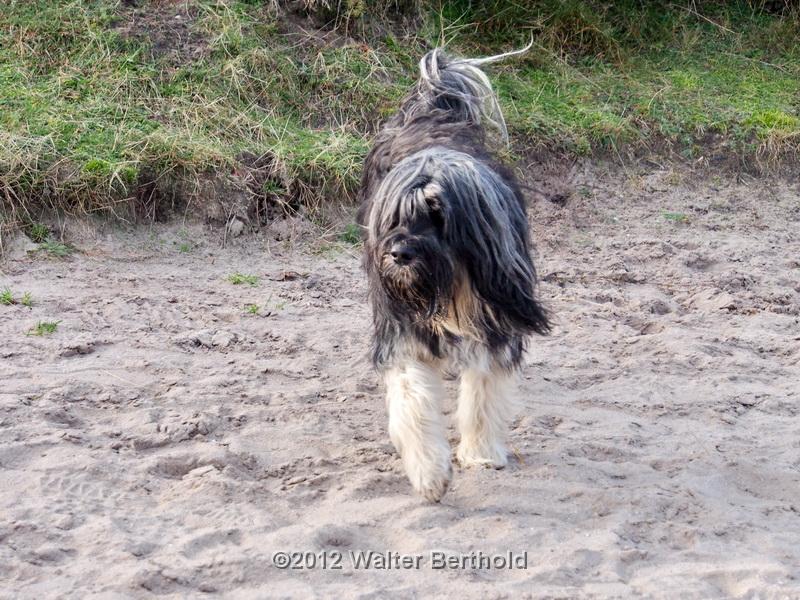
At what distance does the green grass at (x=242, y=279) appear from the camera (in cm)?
659

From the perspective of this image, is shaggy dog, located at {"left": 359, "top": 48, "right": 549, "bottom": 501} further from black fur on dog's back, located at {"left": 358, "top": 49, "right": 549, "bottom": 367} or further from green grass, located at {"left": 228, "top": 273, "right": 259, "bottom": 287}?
green grass, located at {"left": 228, "top": 273, "right": 259, "bottom": 287}

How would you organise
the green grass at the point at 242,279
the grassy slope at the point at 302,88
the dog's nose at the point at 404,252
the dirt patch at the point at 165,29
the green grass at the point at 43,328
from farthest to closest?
1. the dirt patch at the point at 165,29
2. the grassy slope at the point at 302,88
3. the green grass at the point at 242,279
4. the green grass at the point at 43,328
5. the dog's nose at the point at 404,252

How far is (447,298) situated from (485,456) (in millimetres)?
856

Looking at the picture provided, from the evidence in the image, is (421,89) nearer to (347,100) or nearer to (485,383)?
(485,383)

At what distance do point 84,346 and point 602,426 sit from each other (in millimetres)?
2568

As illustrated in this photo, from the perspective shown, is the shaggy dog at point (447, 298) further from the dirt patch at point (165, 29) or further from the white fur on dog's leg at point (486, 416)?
the dirt patch at point (165, 29)

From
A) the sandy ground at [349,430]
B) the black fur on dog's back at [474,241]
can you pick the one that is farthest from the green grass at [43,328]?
the black fur on dog's back at [474,241]

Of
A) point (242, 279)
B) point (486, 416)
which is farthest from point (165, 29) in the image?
point (486, 416)

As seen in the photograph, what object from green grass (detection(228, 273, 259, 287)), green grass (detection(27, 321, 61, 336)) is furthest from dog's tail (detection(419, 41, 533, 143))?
green grass (detection(27, 321, 61, 336))

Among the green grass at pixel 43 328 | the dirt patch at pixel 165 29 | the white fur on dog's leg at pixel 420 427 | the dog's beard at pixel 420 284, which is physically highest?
the dirt patch at pixel 165 29

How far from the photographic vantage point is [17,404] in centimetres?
478

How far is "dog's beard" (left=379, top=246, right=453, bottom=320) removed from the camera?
4078 millimetres

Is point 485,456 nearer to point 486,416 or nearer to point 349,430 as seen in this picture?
point 486,416

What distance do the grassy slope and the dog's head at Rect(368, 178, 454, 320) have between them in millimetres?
3189
